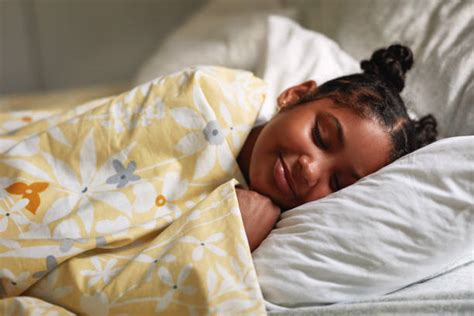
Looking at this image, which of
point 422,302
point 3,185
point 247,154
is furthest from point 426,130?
point 3,185

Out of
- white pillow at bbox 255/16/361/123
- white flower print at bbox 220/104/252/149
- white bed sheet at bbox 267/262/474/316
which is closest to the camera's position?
white bed sheet at bbox 267/262/474/316

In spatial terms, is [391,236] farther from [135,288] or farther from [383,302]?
[135,288]

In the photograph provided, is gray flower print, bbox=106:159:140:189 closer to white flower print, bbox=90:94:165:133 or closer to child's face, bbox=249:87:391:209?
white flower print, bbox=90:94:165:133

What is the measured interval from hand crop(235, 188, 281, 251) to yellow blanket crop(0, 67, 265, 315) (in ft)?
0.17

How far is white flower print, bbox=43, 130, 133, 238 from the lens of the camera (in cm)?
92

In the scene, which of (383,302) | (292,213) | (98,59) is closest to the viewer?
(383,302)

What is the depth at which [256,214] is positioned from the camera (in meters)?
0.94

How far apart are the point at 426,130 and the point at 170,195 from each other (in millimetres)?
535

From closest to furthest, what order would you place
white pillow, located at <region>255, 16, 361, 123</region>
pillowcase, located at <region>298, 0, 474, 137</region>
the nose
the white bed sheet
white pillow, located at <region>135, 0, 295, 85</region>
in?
1. the white bed sheet
2. the nose
3. pillowcase, located at <region>298, 0, 474, 137</region>
4. white pillow, located at <region>255, 16, 361, 123</region>
5. white pillow, located at <region>135, 0, 295, 85</region>

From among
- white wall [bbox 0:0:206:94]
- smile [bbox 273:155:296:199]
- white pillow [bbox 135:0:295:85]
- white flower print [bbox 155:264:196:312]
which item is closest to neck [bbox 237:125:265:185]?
smile [bbox 273:155:296:199]

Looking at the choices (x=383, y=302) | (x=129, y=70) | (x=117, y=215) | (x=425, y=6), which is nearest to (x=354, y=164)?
(x=383, y=302)

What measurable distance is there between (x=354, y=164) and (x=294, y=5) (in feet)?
3.31

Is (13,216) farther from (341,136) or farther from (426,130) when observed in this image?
(426,130)

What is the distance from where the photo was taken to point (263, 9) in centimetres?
181
